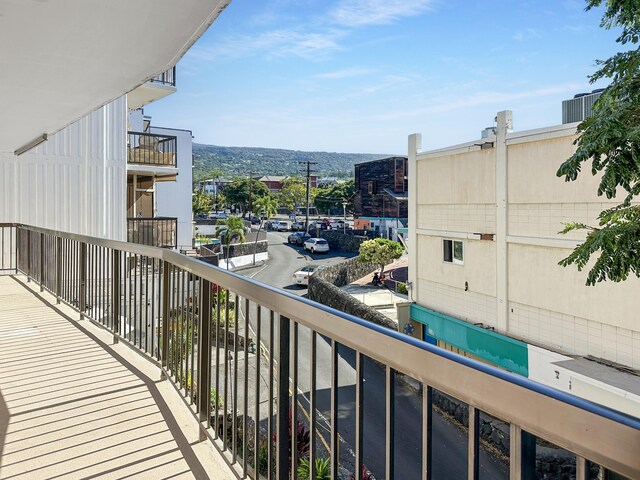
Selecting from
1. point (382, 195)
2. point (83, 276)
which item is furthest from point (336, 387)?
point (382, 195)

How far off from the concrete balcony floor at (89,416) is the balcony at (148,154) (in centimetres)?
1045

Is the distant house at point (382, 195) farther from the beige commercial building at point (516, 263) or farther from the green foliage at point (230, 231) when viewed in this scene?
the beige commercial building at point (516, 263)

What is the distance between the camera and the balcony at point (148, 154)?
13.6 m

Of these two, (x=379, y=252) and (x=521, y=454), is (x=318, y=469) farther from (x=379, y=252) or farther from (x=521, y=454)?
(x=379, y=252)

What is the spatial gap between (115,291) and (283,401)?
2.51 meters

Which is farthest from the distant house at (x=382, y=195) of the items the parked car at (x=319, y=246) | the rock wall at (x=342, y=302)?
the rock wall at (x=342, y=302)

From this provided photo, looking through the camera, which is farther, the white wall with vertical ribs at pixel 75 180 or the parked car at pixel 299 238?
the parked car at pixel 299 238

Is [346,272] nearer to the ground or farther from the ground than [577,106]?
nearer to the ground

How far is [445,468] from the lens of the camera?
104 inches

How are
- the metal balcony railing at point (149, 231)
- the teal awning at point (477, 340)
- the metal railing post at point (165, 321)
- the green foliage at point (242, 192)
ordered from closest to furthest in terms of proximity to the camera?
the metal railing post at point (165, 321) < the teal awning at point (477, 340) < the metal balcony railing at point (149, 231) < the green foliage at point (242, 192)

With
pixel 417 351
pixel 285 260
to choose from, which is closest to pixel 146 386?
pixel 417 351

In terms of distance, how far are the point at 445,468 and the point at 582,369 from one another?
8.28 meters

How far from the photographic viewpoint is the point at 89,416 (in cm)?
248

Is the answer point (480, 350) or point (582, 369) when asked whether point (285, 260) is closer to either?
point (480, 350)
